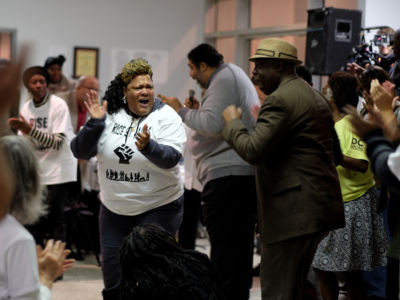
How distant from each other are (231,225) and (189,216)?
4.59 ft

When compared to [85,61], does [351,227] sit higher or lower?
lower

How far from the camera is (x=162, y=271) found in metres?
1.83

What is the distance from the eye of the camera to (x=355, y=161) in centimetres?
342

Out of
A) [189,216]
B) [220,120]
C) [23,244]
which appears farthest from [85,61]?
[23,244]

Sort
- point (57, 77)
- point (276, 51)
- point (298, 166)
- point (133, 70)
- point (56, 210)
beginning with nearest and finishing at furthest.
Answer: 1. point (298, 166)
2. point (276, 51)
3. point (133, 70)
4. point (56, 210)
5. point (57, 77)

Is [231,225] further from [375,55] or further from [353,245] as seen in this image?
[375,55]

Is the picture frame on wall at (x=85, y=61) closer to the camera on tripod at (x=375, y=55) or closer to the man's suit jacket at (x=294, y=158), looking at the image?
the camera on tripod at (x=375, y=55)

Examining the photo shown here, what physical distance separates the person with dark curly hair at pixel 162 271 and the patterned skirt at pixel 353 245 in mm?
1808

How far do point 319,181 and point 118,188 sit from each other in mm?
1163

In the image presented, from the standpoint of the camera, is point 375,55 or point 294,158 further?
point 375,55

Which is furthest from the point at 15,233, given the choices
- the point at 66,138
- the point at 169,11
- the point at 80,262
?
the point at 169,11

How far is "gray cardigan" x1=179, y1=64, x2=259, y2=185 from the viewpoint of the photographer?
11.8 ft

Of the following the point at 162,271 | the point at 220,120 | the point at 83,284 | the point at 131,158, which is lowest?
the point at 83,284

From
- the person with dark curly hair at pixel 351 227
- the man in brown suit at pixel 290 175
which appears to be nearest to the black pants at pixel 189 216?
the person with dark curly hair at pixel 351 227
